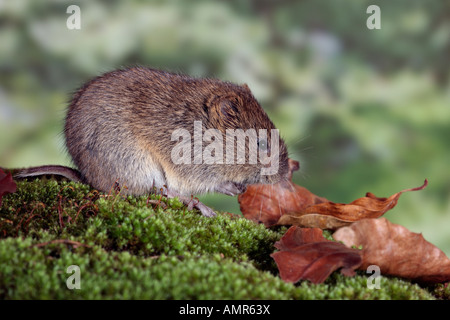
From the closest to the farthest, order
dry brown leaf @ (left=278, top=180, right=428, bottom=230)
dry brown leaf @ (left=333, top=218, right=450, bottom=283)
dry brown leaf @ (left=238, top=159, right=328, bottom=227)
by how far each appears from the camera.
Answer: dry brown leaf @ (left=333, top=218, right=450, bottom=283), dry brown leaf @ (left=278, top=180, right=428, bottom=230), dry brown leaf @ (left=238, top=159, right=328, bottom=227)

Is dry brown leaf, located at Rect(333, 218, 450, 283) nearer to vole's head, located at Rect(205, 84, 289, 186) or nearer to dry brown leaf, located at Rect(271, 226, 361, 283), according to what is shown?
dry brown leaf, located at Rect(271, 226, 361, 283)

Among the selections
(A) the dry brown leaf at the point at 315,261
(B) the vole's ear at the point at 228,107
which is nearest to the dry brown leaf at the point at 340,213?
(A) the dry brown leaf at the point at 315,261

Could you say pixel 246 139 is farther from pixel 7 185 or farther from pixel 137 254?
pixel 7 185

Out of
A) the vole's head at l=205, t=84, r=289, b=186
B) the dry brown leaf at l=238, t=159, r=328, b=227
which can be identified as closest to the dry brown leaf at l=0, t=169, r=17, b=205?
the vole's head at l=205, t=84, r=289, b=186

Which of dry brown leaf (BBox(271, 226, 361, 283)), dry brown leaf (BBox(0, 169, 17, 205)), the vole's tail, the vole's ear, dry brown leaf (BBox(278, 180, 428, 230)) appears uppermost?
the vole's ear

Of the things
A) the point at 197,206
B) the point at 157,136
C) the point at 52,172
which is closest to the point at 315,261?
the point at 197,206

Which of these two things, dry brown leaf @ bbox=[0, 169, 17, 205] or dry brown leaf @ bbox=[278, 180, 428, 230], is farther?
dry brown leaf @ bbox=[278, 180, 428, 230]
